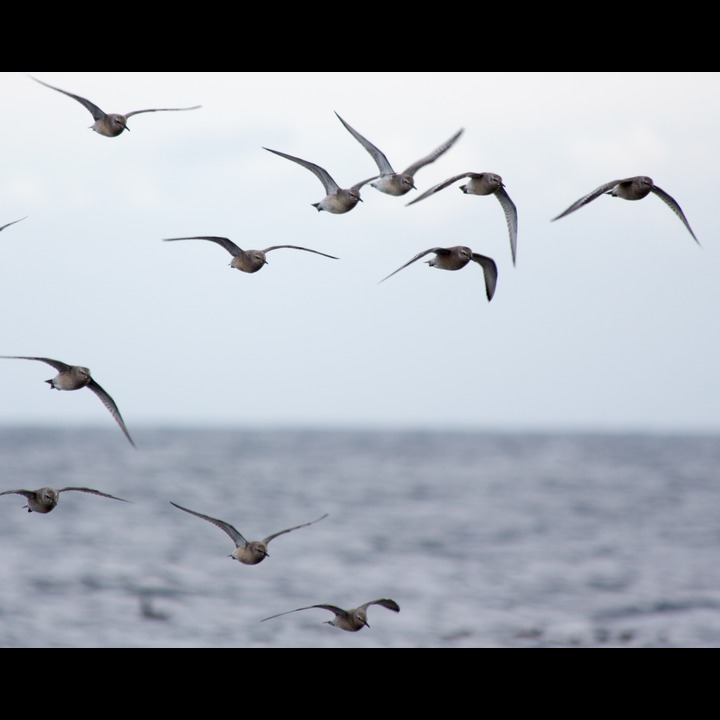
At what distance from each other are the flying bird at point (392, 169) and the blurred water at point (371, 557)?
35.4 ft

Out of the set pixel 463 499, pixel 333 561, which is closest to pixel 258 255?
pixel 333 561

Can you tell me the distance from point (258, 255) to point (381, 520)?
2506 cm

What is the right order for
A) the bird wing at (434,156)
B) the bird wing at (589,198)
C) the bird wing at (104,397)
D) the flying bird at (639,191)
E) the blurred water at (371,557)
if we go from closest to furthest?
1. the bird wing at (589,198)
2. the flying bird at (639,191)
3. the bird wing at (434,156)
4. the bird wing at (104,397)
5. the blurred water at (371,557)

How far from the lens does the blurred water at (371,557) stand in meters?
20.2

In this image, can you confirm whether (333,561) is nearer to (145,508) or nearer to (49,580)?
(49,580)

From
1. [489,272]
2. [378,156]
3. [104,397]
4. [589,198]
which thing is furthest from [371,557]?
[589,198]

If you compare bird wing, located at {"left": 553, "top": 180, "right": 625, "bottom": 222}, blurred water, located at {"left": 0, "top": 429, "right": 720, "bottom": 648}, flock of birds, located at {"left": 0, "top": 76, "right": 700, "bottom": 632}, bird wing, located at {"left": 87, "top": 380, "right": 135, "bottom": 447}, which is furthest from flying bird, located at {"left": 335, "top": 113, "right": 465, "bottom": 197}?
blurred water, located at {"left": 0, "top": 429, "right": 720, "bottom": 648}

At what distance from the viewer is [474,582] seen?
24.8 metres

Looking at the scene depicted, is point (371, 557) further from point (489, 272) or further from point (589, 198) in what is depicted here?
point (589, 198)

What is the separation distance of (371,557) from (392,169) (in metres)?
18.7

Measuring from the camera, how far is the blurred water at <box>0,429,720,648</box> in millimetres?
20156

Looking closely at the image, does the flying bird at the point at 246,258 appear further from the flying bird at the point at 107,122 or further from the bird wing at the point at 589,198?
the bird wing at the point at 589,198

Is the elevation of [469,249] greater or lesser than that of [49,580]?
greater

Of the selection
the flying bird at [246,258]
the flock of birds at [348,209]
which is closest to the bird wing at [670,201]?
the flock of birds at [348,209]
